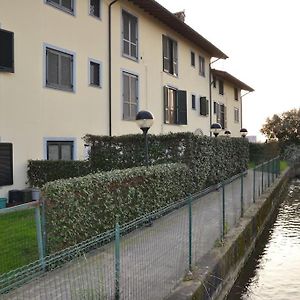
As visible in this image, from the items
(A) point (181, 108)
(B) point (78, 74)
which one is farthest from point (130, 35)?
(A) point (181, 108)

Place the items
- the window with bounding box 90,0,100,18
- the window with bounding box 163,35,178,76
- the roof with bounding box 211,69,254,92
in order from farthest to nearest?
the roof with bounding box 211,69,254,92, the window with bounding box 163,35,178,76, the window with bounding box 90,0,100,18

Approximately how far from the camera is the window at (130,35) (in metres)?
19.6

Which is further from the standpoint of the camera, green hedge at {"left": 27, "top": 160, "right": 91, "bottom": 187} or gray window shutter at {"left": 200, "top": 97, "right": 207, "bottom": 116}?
gray window shutter at {"left": 200, "top": 97, "right": 207, "bottom": 116}

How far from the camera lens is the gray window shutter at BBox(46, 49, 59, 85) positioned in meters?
14.8

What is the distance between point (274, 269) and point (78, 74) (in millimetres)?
10104

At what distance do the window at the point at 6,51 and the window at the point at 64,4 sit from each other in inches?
98.8

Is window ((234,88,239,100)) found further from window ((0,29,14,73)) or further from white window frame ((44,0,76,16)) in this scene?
window ((0,29,14,73))

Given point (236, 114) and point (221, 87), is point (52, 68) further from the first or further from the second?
point (236, 114)

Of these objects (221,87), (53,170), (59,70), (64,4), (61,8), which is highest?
(64,4)

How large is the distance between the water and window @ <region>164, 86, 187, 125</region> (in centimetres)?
1168

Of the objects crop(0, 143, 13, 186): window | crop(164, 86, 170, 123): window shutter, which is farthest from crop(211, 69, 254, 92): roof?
crop(0, 143, 13, 186): window

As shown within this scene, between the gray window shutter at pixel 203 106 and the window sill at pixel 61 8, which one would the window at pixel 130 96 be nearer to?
the window sill at pixel 61 8

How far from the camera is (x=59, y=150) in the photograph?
1529 centimetres

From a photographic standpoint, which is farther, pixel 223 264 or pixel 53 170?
pixel 53 170
